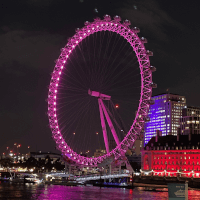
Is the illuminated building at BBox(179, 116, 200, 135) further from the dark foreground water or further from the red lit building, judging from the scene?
the dark foreground water

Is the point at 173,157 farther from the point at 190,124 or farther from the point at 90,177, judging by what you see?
→ the point at 190,124

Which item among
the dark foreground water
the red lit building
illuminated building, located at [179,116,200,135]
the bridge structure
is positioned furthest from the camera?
illuminated building, located at [179,116,200,135]

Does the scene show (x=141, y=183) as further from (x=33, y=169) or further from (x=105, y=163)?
(x=33, y=169)

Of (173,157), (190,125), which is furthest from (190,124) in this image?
(173,157)

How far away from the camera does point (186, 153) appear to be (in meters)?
117

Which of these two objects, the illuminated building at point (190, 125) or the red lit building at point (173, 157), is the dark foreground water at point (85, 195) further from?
the illuminated building at point (190, 125)

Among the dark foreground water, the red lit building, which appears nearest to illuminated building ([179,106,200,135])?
the red lit building

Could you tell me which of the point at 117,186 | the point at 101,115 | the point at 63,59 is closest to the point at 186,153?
the point at 117,186

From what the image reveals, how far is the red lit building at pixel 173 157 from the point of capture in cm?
11362

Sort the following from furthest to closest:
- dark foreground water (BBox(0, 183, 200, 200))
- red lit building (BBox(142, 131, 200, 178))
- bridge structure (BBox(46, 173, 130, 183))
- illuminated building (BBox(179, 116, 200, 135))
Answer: illuminated building (BBox(179, 116, 200, 135)) < red lit building (BBox(142, 131, 200, 178)) < bridge structure (BBox(46, 173, 130, 183)) < dark foreground water (BBox(0, 183, 200, 200))

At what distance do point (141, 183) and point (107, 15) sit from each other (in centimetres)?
5240

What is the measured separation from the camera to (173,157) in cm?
12125

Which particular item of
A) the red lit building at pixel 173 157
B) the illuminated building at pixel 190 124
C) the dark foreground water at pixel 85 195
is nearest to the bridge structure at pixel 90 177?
the dark foreground water at pixel 85 195

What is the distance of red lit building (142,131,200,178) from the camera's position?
11362 centimetres
